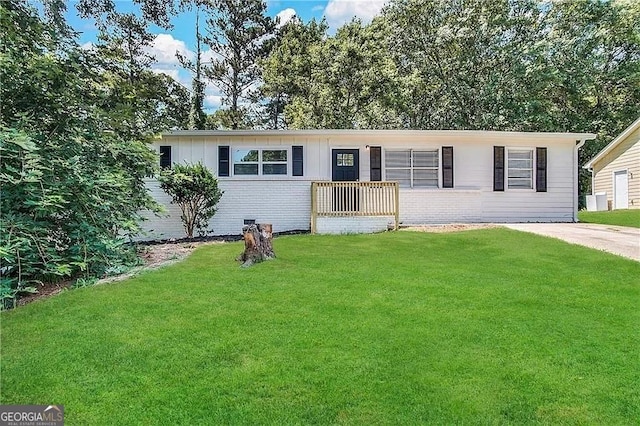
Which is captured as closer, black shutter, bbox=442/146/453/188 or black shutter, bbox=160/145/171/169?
black shutter, bbox=160/145/171/169

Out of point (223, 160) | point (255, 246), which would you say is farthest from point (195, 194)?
point (255, 246)

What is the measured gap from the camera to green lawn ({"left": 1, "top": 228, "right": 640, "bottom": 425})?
8.47 feet

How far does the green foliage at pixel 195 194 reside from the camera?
1012 cm

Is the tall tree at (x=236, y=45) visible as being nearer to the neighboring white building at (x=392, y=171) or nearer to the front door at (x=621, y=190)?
the neighboring white building at (x=392, y=171)

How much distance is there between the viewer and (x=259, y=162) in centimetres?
1137

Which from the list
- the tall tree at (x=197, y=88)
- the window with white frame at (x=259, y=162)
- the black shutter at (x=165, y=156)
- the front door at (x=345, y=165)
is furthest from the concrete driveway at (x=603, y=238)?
the tall tree at (x=197, y=88)

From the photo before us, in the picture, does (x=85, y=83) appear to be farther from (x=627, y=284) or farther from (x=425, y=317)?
(x=627, y=284)

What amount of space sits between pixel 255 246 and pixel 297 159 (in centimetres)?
508

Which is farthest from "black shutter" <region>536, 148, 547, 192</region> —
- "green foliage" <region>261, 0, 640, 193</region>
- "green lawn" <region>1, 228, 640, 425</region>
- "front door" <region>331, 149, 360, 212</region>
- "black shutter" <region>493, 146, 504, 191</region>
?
"green foliage" <region>261, 0, 640, 193</region>

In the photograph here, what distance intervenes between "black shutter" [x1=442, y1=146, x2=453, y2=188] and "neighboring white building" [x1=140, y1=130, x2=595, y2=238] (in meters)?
0.03

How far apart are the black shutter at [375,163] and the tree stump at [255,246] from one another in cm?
552

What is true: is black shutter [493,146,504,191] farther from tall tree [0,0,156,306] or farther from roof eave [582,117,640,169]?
tall tree [0,0,156,306]

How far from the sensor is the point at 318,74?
2025 cm

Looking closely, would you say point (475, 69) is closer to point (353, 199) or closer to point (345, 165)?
point (345, 165)
